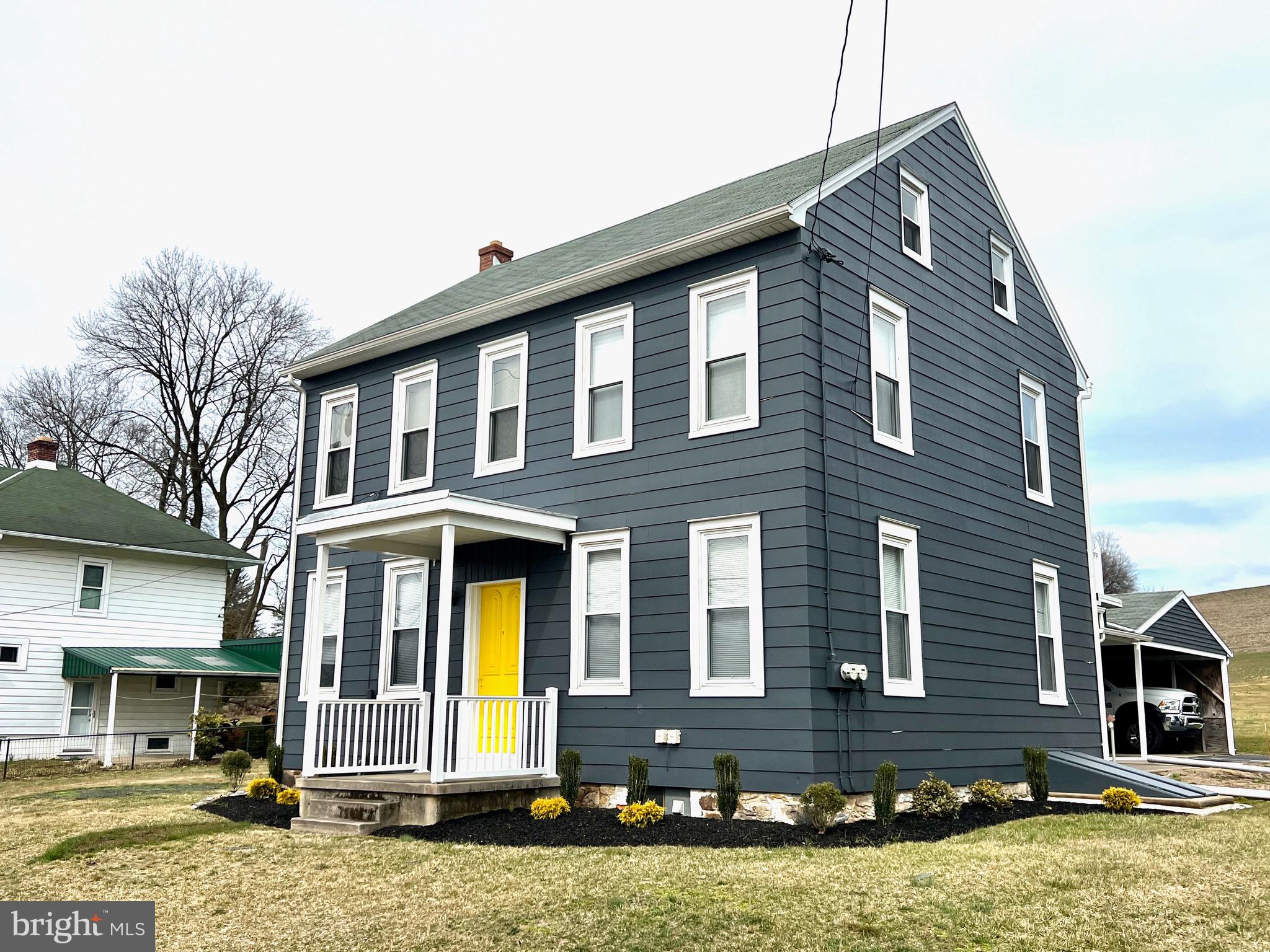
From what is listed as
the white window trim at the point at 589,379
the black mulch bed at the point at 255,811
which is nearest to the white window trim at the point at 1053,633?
the white window trim at the point at 589,379

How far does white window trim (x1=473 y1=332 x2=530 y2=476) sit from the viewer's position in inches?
526

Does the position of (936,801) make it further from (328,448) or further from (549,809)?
(328,448)

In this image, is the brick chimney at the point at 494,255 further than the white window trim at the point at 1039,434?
Yes

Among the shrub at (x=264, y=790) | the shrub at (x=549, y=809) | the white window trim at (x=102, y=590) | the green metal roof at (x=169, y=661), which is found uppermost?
the white window trim at (x=102, y=590)

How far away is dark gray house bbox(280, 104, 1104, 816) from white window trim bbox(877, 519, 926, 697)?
38 millimetres

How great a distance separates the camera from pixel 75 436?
35375 mm

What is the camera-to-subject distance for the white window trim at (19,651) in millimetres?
22281

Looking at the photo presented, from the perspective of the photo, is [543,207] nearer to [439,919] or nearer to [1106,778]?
[1106,778]

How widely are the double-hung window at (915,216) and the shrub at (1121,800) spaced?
21.4ft

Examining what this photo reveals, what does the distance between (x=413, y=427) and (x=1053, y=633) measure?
9317mm

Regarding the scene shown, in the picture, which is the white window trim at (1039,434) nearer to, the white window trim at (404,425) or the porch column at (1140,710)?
the porch column at (1140,710)

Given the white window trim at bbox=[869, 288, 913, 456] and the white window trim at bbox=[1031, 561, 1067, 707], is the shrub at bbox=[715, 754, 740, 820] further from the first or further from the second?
the white window trim at bbox=[1031, 561, 1067, 707]

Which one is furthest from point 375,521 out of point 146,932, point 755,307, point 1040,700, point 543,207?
point 543,207

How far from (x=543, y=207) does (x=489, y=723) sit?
14.1 metres
